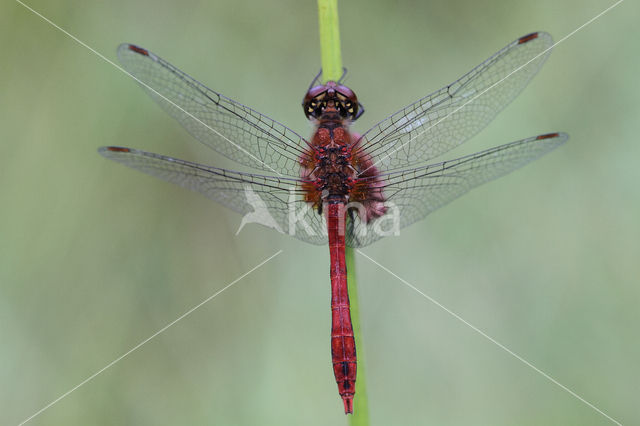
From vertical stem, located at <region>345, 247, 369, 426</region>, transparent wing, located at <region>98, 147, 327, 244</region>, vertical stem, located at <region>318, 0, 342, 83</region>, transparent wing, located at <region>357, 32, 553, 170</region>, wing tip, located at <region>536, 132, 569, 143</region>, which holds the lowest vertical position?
vertical stem, located at <region>345, 247, 369, 426</region>

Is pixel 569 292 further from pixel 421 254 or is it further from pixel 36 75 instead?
pixel 36 75

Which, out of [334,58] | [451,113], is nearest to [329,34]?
[334,58]

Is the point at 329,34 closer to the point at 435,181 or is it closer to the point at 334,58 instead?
the point at 334,58

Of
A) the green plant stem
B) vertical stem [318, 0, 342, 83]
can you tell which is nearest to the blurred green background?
the green plant stem

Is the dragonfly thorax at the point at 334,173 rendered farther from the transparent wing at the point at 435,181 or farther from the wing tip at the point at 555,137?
the wing tip at the point at 555,137

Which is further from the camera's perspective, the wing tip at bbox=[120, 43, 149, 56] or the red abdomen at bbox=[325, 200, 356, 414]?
the wing tip at bbox=[120, 43, 149, 56]

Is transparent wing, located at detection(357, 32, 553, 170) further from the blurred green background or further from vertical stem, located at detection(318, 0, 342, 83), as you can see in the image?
the blurred green background
